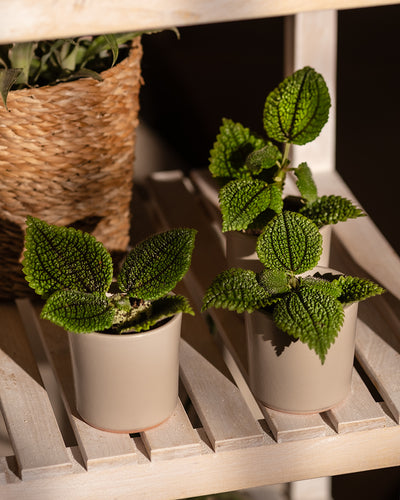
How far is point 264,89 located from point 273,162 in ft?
5.01

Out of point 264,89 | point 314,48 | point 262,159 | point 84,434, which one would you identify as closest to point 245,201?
point 262,159

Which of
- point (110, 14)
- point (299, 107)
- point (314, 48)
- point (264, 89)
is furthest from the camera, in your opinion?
point (264, 89)

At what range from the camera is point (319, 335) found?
812 millimetres

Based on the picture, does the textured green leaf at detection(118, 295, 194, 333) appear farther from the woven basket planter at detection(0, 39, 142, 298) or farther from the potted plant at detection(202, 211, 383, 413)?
the woven basket planter at detection(0, 39, 142, 298)

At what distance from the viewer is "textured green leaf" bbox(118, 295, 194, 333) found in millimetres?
830

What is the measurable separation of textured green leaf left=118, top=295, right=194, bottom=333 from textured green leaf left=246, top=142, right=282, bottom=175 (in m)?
0.18

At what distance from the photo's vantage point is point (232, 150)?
3.32 ft

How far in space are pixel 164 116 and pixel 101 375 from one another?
5.32ft

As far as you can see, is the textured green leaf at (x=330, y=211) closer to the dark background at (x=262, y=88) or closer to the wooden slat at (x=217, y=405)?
the wooden slat at (x=217, y=405)

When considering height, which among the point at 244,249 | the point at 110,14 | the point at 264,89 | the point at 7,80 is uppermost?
the point at 110,14

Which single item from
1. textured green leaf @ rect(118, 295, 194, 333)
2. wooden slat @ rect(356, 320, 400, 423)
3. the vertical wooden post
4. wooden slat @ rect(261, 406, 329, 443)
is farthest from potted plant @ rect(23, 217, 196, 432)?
the vertical wooden post

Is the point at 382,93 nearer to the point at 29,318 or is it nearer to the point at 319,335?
the point at 29,318

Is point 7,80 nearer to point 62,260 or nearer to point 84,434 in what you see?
point 62,260

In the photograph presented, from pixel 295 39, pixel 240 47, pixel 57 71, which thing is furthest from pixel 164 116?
pixel 57 71
